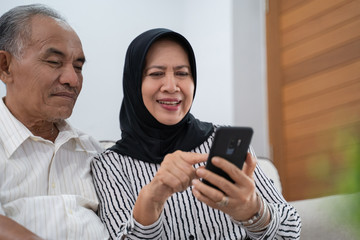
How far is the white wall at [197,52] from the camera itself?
302 centimetres

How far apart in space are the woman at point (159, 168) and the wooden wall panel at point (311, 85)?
4.60 ft

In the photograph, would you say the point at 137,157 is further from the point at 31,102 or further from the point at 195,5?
the point at 195,5

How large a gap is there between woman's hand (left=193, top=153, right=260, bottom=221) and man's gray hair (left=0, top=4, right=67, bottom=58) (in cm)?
73

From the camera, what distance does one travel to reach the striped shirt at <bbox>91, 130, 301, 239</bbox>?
3.86 ft

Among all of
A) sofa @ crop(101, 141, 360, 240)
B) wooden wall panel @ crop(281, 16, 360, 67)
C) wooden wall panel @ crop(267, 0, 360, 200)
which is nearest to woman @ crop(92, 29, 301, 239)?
sofa @ crop(101, 141, 360, 240)

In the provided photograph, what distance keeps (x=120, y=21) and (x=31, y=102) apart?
208 cm

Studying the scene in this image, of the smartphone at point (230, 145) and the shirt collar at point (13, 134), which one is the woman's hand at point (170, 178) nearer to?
the smartphone at point (230, 145)

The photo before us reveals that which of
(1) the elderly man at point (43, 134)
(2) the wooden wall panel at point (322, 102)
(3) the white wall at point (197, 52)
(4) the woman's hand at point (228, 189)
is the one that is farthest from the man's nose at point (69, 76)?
(2) the wooden wall panel at point (322, 102)

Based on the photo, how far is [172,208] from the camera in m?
1.28

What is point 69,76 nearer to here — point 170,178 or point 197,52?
point 170,178

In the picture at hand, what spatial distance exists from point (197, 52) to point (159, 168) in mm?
2549

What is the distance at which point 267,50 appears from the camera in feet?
10.8

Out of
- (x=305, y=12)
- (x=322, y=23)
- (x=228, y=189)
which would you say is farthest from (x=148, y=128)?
(x=305, y=12)

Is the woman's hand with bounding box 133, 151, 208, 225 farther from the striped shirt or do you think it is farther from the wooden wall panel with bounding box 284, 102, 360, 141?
the wooden wall panel with bounding box 284, 102, 360, 141
